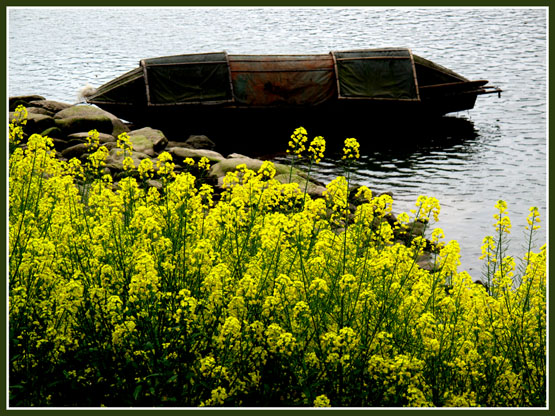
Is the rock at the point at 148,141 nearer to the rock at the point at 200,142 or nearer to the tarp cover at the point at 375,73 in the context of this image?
the rock at the point at 200,142

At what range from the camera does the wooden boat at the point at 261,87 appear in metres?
31.6

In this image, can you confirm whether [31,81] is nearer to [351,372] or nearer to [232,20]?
[232,20]

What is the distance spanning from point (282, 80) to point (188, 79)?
4.22 metres

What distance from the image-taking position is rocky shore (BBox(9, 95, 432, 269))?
22.0m

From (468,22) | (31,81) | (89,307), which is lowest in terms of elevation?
(89,307)

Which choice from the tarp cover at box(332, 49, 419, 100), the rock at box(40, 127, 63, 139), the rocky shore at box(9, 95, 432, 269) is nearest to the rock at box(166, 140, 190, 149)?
the rocky shore at box(9, 95, 432, 269)

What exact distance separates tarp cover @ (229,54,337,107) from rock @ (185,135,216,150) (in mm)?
2408

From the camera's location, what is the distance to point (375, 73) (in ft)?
107

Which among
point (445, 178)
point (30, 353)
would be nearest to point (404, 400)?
point (30, 353)

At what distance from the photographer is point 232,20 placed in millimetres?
58281

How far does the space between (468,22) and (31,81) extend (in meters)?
29.8

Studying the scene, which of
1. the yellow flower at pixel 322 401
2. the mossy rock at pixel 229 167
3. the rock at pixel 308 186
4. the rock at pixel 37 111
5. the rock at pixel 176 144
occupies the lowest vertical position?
the yellow flower at pixel 322 401

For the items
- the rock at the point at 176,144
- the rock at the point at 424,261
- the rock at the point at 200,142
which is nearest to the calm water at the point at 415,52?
the rock at the point at 424,261

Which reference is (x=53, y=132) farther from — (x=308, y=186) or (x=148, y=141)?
(x=308, y=186)
